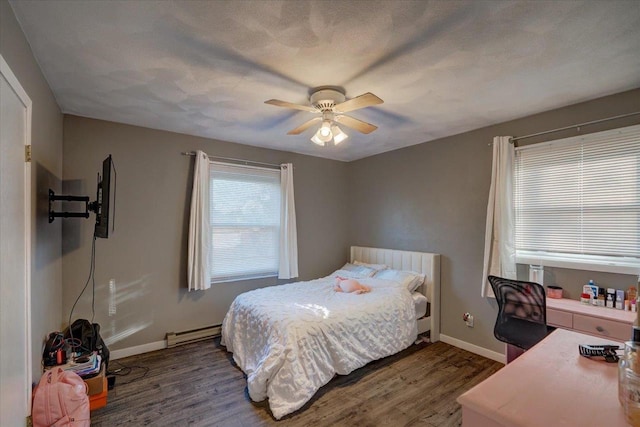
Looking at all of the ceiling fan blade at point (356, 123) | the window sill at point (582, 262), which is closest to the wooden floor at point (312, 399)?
the window sill at point (582, 262)

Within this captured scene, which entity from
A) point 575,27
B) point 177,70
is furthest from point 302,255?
point 575,27

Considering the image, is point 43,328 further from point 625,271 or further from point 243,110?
point 625,271

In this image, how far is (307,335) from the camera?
8.24ft

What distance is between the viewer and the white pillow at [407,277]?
361 centimetres

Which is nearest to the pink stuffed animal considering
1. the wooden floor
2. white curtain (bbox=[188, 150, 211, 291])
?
the wooden floor

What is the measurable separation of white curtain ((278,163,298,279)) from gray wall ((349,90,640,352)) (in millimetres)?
1307

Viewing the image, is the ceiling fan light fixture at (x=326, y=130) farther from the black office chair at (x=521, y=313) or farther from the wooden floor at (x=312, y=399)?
the wooden floor at (x=312, y=399)

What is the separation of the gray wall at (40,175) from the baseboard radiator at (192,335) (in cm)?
108

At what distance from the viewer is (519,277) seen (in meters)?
3.07

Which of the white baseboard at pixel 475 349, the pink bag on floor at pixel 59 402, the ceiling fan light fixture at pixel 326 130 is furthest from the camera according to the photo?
the white baseboard at pixel 475 349

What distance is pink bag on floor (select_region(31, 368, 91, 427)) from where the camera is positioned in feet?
5.84

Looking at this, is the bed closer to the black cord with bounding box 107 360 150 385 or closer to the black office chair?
the black cord with bounding box 107 360 150 385

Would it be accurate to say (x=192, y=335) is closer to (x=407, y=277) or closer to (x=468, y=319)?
(x=407, y=277)

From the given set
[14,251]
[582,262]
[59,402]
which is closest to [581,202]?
[582,262]
